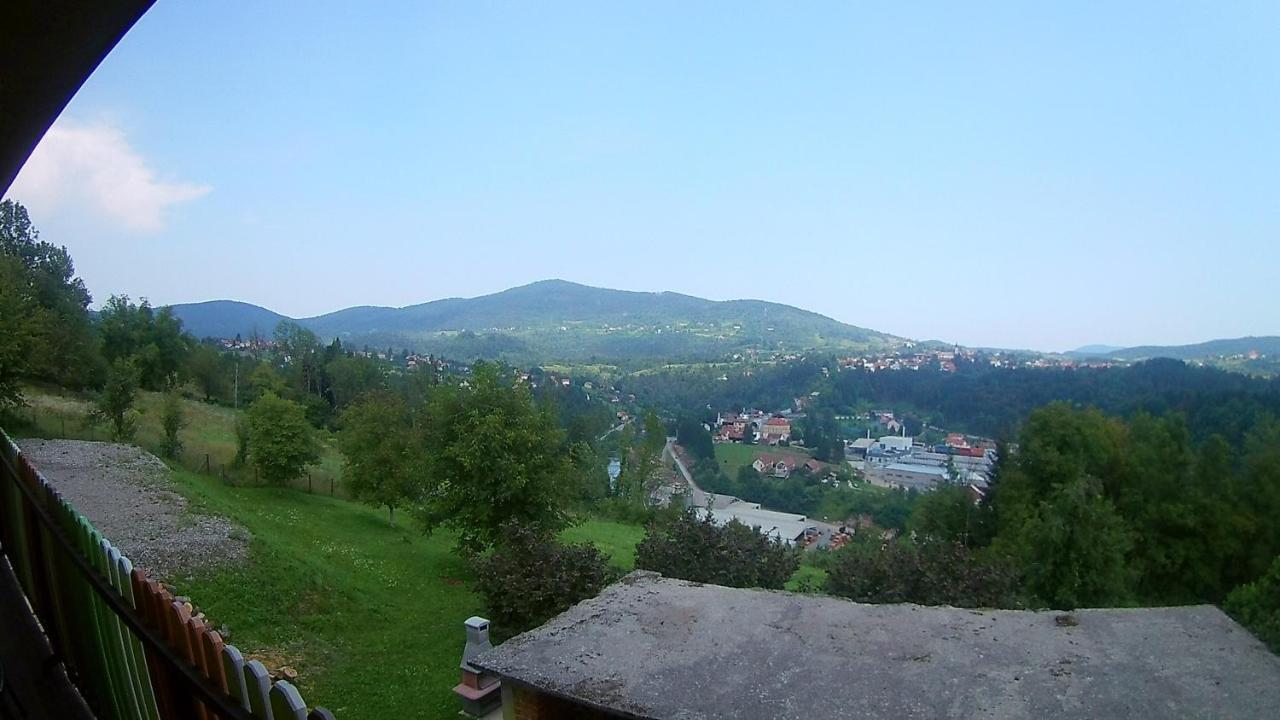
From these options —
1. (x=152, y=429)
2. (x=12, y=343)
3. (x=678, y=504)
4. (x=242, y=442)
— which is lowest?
(x=678, y=504)

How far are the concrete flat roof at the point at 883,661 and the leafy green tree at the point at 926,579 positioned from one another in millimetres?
3502

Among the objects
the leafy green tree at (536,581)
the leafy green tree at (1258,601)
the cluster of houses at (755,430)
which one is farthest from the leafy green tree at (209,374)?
the leafy green tree at (1258,601)

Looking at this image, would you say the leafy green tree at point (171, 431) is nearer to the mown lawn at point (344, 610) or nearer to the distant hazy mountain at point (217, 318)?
the mown lawn at point (344, 610)

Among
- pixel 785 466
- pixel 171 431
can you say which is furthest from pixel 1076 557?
pixel 785 466

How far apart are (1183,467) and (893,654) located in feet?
83.1

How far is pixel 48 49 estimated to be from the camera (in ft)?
5.41

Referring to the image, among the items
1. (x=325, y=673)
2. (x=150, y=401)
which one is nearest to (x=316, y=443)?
(x=150, y=401)

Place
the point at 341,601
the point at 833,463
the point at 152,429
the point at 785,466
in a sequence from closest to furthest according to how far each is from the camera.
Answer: the point at 341,601
the point at 152,429
the point at 785,466
the point at 833,463

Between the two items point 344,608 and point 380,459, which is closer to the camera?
point 344,608

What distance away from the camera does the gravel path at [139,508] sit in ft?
52.6

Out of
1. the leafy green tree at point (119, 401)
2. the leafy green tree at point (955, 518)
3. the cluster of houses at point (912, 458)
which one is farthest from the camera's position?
the cluster of houses at point (912, 458)

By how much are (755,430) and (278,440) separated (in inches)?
2602

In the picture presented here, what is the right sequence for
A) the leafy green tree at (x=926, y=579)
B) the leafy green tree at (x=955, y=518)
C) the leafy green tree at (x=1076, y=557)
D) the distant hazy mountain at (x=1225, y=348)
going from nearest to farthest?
the leafy green tree at (x=926, y=579), the leafy green tree at (x=1076, y=557), the leafy green tree at (x=955, y=518), the distant hazy mountain at (x=1225, y=348)

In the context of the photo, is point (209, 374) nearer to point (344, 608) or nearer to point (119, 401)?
point (119, 401)
